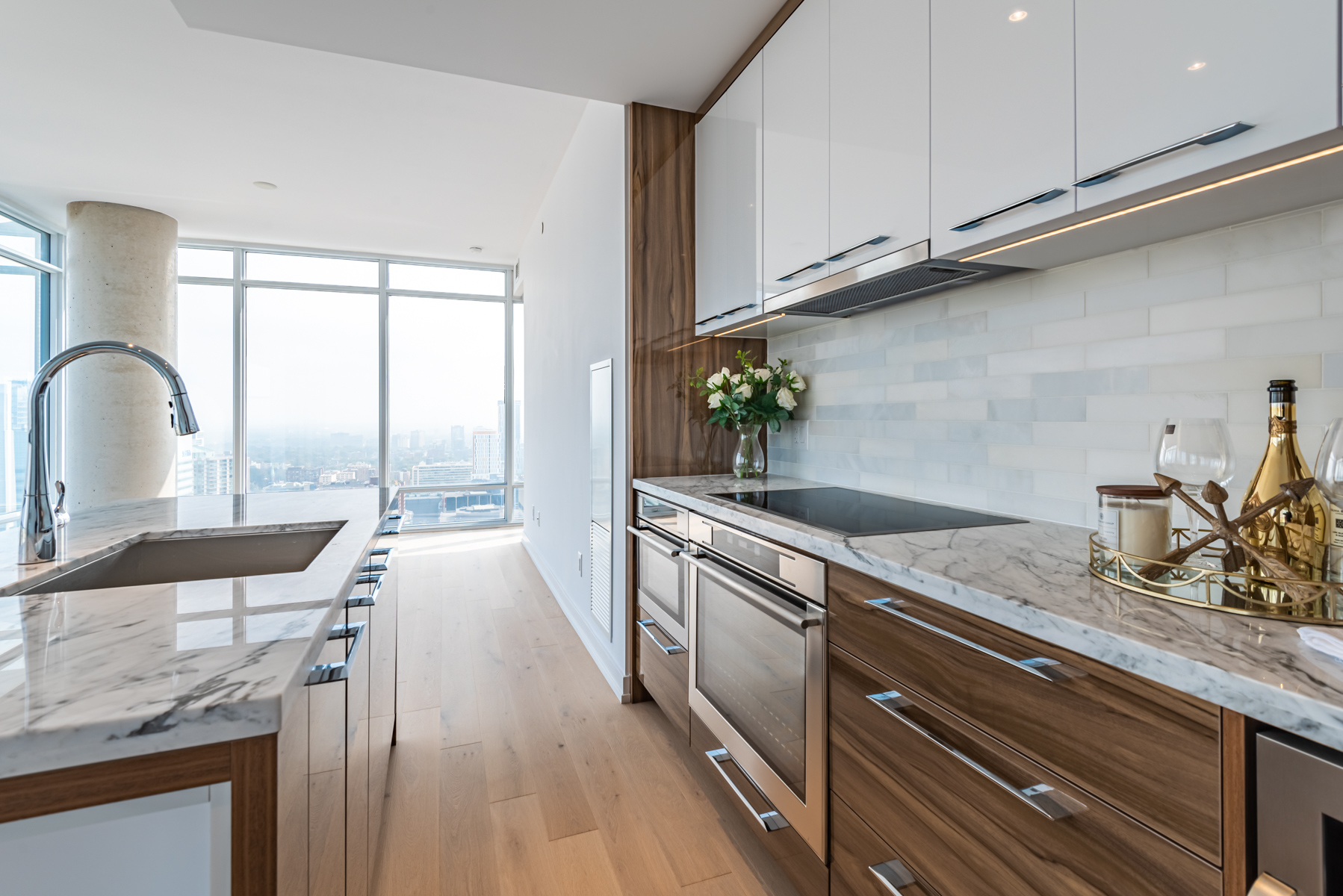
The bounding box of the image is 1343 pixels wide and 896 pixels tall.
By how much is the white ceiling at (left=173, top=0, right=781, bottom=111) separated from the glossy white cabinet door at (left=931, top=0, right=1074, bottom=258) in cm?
94

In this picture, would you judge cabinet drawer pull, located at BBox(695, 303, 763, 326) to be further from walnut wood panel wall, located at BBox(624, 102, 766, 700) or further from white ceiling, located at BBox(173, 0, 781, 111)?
white ceiling, located at BBox(173, 0, 781, 111)

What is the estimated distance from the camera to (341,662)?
104cm

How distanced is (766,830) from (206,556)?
1543 millimetres

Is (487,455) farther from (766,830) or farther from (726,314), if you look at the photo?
(766,830)

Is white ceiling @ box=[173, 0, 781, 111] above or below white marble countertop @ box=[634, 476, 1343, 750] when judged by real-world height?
above

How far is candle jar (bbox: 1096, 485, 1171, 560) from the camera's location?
94 centimetres

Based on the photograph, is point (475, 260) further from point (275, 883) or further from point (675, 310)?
point (275, 883)

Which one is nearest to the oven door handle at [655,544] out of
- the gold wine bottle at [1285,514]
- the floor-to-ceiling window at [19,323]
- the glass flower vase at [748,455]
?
the glass flower vase at [748,455]

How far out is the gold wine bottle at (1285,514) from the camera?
0.84 m

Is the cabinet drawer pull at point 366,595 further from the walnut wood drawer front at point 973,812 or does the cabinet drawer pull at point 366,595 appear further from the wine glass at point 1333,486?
the wine glass at point 1333,486

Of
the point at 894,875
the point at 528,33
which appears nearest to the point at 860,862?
the point at 894,875

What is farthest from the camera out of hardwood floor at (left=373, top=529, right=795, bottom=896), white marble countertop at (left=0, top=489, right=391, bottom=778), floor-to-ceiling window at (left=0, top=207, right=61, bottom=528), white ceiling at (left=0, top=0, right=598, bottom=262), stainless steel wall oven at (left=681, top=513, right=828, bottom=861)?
floor-to-ceiling window at (left=0, top=207, right=61, bottom=528)

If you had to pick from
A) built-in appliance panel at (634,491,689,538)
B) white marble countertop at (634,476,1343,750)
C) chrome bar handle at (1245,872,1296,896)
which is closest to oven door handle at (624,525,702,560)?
built-in appliance panel at (634,491,689,538)

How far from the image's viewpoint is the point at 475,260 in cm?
676
